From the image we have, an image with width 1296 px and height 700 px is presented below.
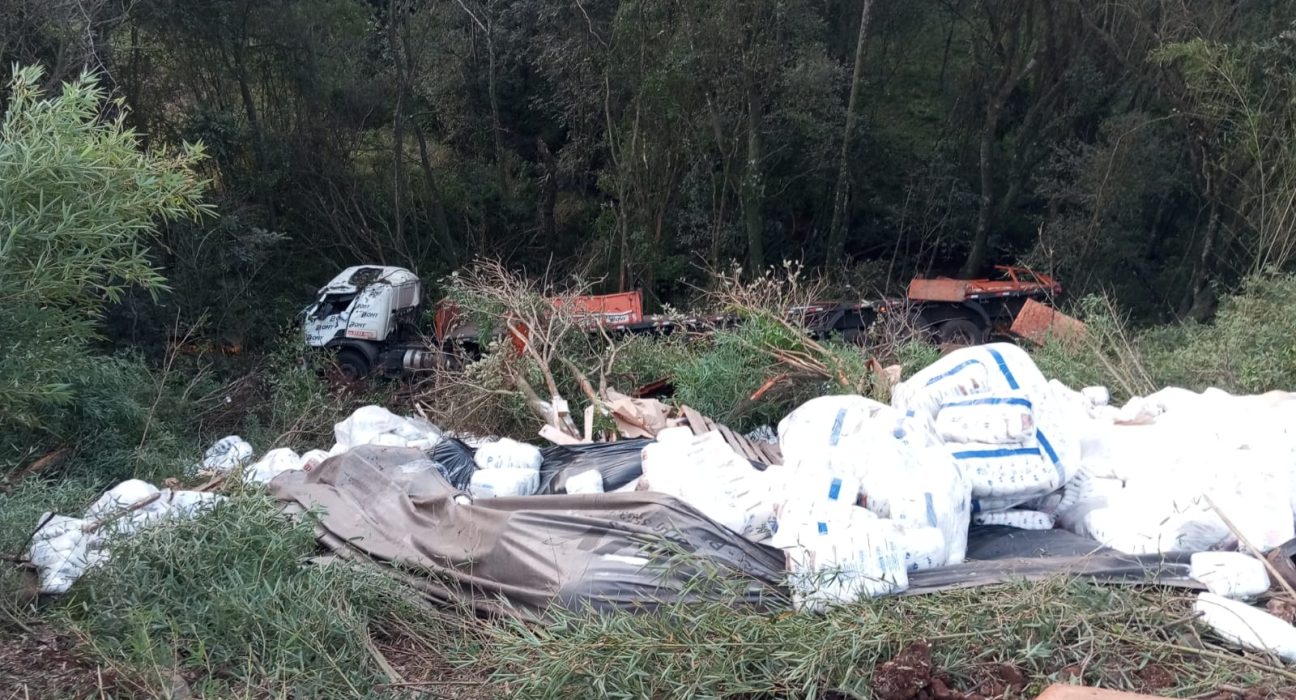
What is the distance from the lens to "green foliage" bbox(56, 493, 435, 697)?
3.20m

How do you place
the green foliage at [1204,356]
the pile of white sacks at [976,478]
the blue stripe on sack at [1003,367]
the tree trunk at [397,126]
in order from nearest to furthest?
the pile of white sacks at [976,478], the blue stripe on sack at [1003,367], the green foliage at [1204,356], the tree trunk at [397,126]

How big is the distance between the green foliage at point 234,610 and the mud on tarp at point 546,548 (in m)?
0.30

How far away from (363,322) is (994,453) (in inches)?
292

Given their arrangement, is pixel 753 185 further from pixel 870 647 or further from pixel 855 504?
pixel 870 647

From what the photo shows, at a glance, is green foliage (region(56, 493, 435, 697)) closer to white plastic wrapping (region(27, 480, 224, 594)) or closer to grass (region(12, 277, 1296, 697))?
grass (region(12, 277, 1296, 697))

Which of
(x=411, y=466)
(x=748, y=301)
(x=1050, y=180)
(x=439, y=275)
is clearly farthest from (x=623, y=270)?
(x=411, y=466)

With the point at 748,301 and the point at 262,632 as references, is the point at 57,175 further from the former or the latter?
the point at 748,301

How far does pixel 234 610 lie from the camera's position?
337cm

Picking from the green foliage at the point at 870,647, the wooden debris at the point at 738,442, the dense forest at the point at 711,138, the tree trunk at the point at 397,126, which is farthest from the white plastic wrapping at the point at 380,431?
the tree trunk at the point at 397,126

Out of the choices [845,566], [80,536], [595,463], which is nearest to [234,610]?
[80,536]

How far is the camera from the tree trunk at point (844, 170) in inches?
500

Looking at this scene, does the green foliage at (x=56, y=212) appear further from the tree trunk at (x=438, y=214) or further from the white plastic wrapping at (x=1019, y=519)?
the tree trunk at (x=438, y=214)

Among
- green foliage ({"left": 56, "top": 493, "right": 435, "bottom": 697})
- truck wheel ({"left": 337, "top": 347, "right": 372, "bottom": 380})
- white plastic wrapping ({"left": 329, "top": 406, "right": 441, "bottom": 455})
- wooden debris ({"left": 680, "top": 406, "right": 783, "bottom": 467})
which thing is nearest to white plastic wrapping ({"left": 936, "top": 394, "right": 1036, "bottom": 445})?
wooden debris ({"left": 680, "top": 406, "right": 783, "bottom": 467})

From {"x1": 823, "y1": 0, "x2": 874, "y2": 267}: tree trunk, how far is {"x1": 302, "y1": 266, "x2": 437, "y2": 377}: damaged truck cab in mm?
6239
